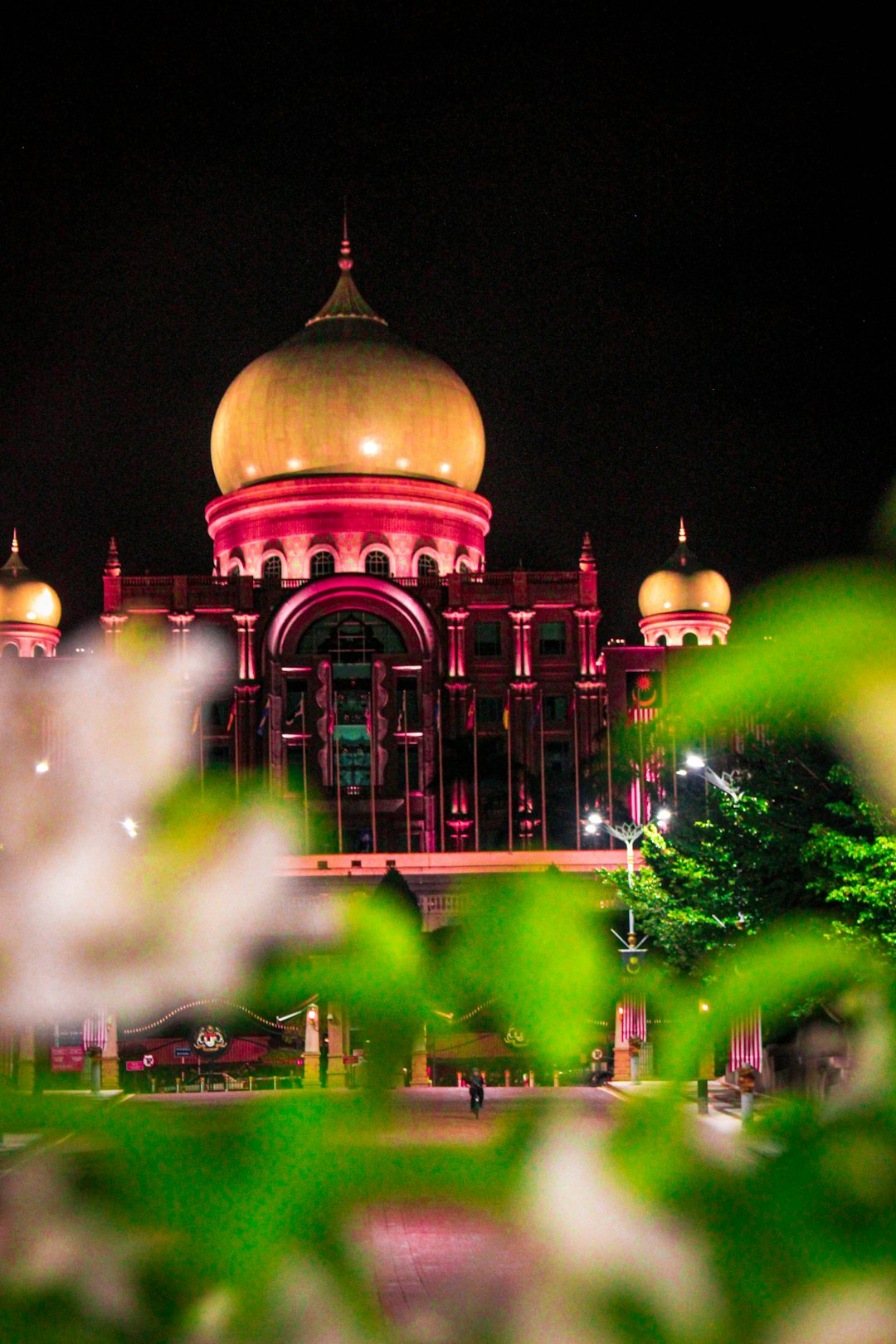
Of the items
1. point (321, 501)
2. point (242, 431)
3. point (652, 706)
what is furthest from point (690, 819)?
point (242, 431)

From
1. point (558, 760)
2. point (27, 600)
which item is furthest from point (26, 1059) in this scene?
point (27, 600)

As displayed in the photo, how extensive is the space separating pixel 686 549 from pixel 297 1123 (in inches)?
4520

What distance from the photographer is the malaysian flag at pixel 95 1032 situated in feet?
7.53

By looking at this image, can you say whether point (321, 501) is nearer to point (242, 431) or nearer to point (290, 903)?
point (242, 431)

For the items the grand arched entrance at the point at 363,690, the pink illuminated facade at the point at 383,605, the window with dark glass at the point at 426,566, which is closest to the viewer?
the pink illuminated facade at the point at 383,605

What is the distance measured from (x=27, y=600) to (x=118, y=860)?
107062 millimetres

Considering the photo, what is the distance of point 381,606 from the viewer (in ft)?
298

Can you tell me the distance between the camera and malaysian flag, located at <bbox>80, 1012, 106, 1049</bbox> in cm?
229

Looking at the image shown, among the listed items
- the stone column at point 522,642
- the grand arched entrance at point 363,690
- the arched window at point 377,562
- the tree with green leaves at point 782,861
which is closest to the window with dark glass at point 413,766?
the grand arched entrance at point 363,690

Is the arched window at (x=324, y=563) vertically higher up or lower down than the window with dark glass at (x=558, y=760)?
higher up

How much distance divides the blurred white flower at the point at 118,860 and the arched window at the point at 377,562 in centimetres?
9427

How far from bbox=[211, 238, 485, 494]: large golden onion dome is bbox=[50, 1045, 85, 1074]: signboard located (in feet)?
316

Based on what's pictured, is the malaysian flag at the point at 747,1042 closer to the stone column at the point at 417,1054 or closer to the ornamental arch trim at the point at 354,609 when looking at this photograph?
the stone column at the point at 417,1054

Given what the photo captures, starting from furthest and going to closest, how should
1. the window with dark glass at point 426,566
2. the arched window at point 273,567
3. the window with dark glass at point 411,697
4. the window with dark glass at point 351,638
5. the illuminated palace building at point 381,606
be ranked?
the window with dark glass at point 426,566 < the arched window at point 273,567 < the window with dark glass at point 411,697 < the window with dark glass at point 351,638 < the illuminated palace building at point 381,606
